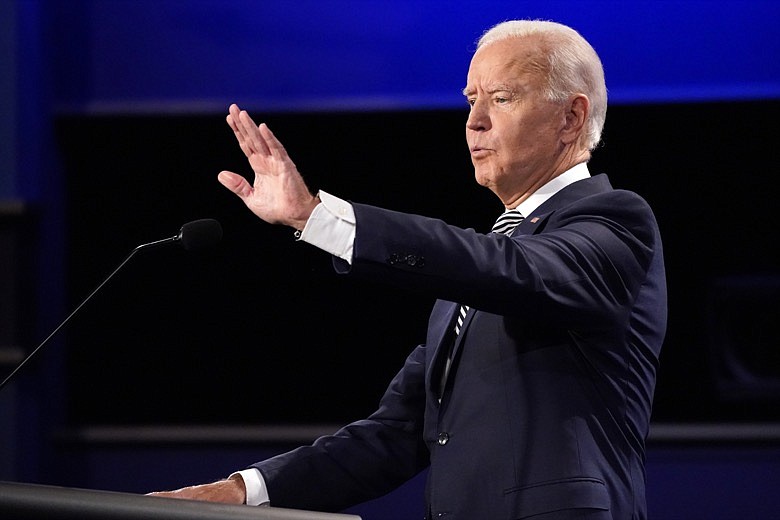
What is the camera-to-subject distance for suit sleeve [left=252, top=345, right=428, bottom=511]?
1.74m

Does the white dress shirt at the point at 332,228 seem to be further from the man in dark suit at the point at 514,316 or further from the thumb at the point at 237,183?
the thumb at the point at 237,183

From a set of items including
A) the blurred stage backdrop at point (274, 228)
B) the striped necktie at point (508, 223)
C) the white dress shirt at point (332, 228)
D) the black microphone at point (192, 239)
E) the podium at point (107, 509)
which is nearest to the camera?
the podium at point (107, 509)

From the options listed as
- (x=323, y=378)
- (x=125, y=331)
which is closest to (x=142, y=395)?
(x=125, y=331)

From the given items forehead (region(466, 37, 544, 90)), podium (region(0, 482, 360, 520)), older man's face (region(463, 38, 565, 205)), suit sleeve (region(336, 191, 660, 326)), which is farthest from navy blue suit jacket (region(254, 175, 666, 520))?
podium (region(0, 482, 360, 520))

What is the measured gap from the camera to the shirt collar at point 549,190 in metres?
1.71

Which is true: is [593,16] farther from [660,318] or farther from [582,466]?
[582,466]

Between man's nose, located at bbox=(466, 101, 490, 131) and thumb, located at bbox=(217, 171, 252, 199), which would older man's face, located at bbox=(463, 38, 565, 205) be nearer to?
man's nose, located at bbox=(466, 101, 490, 131)

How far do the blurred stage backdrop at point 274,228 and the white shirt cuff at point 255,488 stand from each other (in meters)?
1.65

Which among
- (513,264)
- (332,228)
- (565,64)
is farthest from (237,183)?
(565,64)

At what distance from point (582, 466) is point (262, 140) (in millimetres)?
621

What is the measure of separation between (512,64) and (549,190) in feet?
0.71

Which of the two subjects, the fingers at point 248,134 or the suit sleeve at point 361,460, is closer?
the fingers at point 248,134

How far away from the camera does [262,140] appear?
1.37 m

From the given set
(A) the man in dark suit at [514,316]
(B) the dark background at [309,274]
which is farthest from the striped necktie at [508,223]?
(B) the dark background at [309,274]
